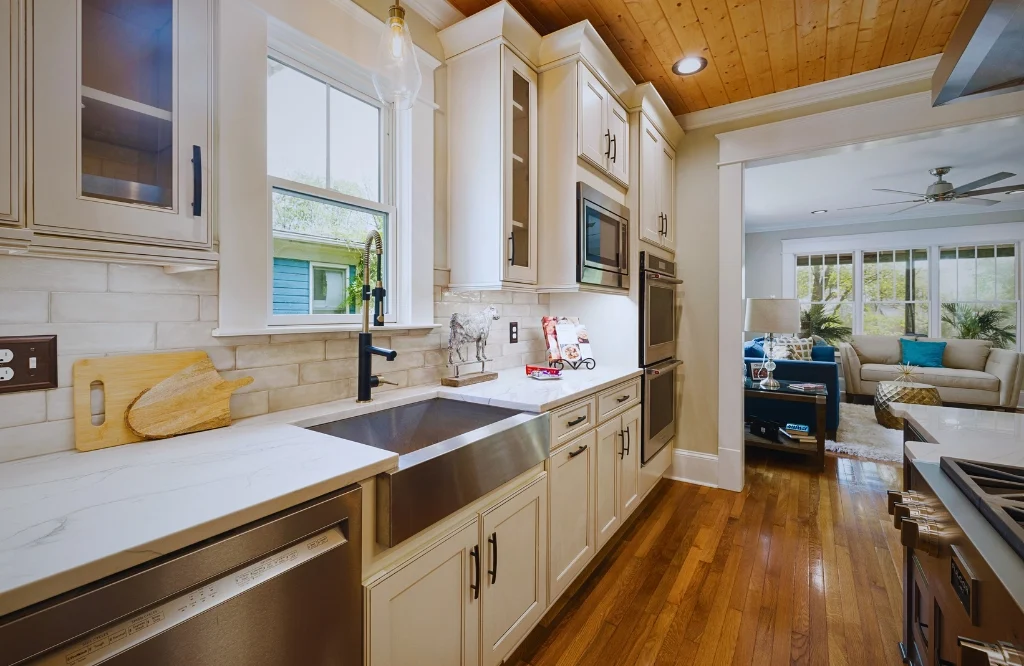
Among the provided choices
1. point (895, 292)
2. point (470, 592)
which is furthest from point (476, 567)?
point (895, 292)

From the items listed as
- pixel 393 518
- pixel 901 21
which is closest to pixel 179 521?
pixel 393 518

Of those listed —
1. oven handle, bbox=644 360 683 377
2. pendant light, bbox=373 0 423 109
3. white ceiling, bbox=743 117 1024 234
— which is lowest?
oven handle, bbox=644 360 683 377

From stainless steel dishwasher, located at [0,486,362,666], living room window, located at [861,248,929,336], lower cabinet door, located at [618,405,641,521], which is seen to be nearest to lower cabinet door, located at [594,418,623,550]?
lower cabinet door, located at [618,405,641,521]

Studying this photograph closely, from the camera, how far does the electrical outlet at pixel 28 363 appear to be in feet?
3.34

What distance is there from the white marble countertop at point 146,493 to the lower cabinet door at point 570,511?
2.94 feet

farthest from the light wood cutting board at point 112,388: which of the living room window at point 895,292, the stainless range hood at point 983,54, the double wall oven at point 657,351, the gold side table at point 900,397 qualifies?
the living room window at point 895,292

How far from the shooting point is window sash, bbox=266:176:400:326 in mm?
1554

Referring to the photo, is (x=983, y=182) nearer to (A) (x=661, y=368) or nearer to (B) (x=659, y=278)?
(B) (x=659, y=278)

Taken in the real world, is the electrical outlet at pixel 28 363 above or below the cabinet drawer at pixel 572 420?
above

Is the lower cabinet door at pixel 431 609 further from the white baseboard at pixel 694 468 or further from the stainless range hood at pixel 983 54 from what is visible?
the white baseboard at pixel 694 468

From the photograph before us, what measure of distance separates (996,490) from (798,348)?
16.9 feet

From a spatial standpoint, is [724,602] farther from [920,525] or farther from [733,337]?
[733,337]

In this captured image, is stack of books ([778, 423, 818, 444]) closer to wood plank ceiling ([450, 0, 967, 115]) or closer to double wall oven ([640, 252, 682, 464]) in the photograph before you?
double wall oven ([640, 252, 682, 464])

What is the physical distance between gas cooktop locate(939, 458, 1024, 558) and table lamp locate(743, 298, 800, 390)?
2.88 metres
